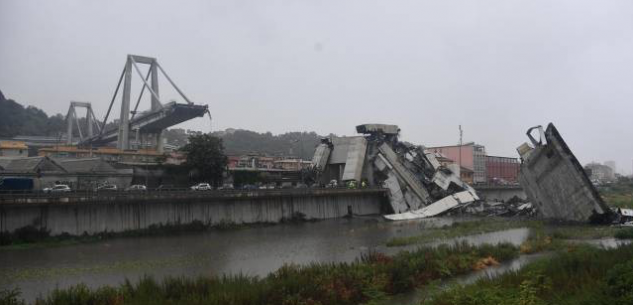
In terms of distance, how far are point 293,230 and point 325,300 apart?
2688 centimetres

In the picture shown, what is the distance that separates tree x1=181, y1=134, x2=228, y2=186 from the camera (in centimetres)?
5234

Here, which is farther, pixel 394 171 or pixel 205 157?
pixel 394 171

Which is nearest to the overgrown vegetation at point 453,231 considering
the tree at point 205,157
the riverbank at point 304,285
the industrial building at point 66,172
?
the riverbank at point 304,285

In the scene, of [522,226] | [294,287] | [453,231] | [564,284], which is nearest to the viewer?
[564,284]

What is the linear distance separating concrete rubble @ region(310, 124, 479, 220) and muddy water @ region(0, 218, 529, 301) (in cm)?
1585

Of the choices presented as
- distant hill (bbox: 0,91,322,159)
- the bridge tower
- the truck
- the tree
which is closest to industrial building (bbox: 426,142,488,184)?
distant hill (bbox: 0,91,322,159)

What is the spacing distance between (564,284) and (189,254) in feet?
66.6

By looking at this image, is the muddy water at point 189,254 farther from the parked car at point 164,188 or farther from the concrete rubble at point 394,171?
the concrete rubble at point 394,171

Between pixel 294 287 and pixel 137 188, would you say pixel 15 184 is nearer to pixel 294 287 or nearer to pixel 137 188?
pixel 137 188

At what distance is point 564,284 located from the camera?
47.1 feet

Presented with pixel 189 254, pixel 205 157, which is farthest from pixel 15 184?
pixel 189 254

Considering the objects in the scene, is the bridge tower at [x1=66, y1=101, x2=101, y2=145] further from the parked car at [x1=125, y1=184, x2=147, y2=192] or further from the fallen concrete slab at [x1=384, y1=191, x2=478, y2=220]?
the fallen concrete slab at [x1=384, y1=191, x2=478, y2=220]

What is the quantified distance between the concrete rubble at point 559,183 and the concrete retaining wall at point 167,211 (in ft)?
64.3

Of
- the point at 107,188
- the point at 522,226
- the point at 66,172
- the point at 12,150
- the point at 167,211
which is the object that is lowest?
the point at 522,226
